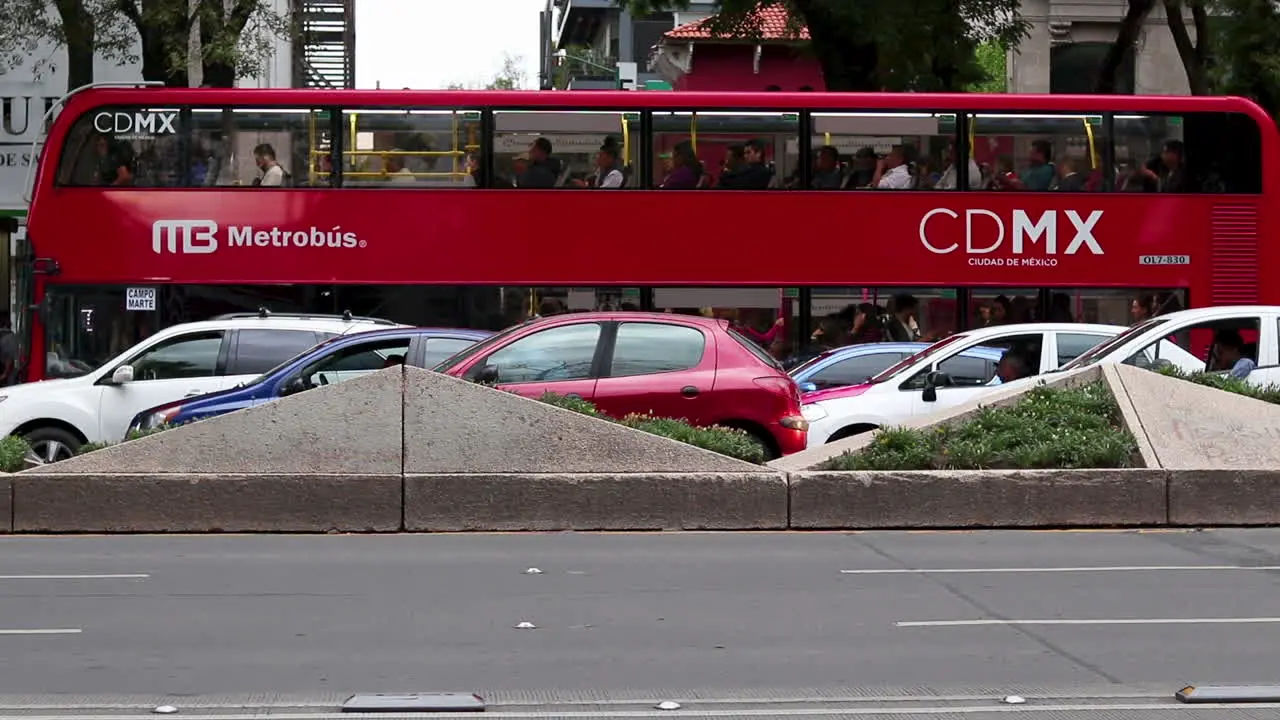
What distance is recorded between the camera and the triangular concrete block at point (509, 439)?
12875 millimetres

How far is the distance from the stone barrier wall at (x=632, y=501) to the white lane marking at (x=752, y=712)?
5856 millimetres

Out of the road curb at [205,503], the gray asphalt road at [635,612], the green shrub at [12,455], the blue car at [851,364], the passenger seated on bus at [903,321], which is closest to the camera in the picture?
the gray asphalt road at [635,612]

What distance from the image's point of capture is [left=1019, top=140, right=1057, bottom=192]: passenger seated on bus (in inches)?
832

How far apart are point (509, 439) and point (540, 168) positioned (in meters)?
8.46

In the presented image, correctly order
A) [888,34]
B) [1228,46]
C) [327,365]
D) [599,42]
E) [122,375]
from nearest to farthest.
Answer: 1. [327,365]
2. [122,375]
3. [888,34]
4. [1228,46]
5. [599,42]

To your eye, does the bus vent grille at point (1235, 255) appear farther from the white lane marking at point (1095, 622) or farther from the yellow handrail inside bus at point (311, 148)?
the white lane marking at point (1095, 622)

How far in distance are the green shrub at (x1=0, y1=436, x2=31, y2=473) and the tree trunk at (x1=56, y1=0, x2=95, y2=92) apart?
13.2m

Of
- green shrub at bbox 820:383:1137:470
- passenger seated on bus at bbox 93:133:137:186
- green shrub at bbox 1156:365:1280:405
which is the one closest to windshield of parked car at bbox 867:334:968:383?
green shrub at bbox 1156:365:1280:405

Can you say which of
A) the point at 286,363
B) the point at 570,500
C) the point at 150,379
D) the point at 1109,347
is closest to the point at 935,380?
the point at 1109,347

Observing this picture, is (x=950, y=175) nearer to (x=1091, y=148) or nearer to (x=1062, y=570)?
(x=1091, y=148)

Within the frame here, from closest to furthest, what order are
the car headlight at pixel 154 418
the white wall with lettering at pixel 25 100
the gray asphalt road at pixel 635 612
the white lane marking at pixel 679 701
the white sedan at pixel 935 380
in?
1. the white lane marking at pixel 679 701
2. the gray asphalt road at pixel 635 612
3. the car headlight at pixel 154 418
4. the white sedan at pixel 935 380
5. the white wall with lettering at pixel 25 100

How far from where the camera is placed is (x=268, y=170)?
67.4 feet

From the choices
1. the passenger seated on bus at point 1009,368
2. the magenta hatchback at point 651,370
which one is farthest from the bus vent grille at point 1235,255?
the magenta hatchback at point 651,370

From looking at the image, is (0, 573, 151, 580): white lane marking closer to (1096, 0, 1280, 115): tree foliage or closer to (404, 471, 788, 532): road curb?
(404, 471, 788, 532): road curb
